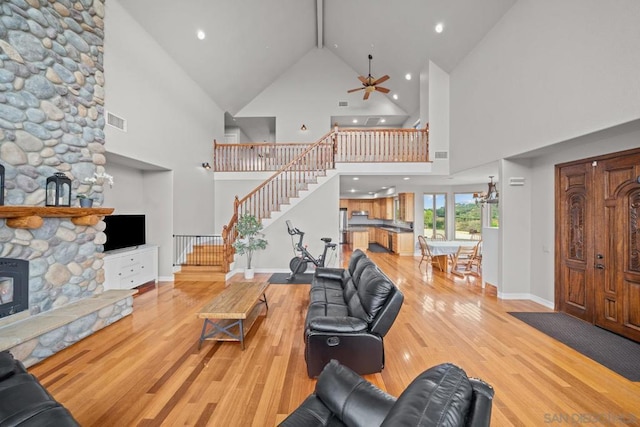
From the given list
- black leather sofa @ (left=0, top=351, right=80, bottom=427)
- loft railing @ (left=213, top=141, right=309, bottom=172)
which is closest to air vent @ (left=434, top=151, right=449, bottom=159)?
loft railing @ (left=213, top=141, right=309, bottom=172)

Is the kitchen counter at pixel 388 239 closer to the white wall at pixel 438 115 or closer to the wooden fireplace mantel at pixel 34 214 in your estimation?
the white wall at pixel 438 115

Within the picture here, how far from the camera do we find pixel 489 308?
176 inches

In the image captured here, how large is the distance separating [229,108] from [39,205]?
272 inches

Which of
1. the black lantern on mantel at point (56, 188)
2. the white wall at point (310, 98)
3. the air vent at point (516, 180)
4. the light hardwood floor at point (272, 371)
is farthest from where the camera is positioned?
the white wall at point (310, 98)

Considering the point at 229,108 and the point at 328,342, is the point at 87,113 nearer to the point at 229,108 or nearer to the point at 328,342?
the point at 328,342

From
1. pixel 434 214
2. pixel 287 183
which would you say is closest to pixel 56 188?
pixel 287 183

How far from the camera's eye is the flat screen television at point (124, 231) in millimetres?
4909

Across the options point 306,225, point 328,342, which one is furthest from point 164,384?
point 306,225

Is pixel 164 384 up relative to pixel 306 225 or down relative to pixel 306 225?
down

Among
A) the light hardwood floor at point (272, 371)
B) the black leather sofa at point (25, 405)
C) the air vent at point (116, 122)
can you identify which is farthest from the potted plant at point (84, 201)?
the black leather sofa at point (25, 405)

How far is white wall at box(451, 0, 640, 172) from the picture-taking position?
115 inches

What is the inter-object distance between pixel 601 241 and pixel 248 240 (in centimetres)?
622

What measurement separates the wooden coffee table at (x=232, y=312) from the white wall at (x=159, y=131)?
307 centimetres

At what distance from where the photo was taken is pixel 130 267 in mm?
5059
